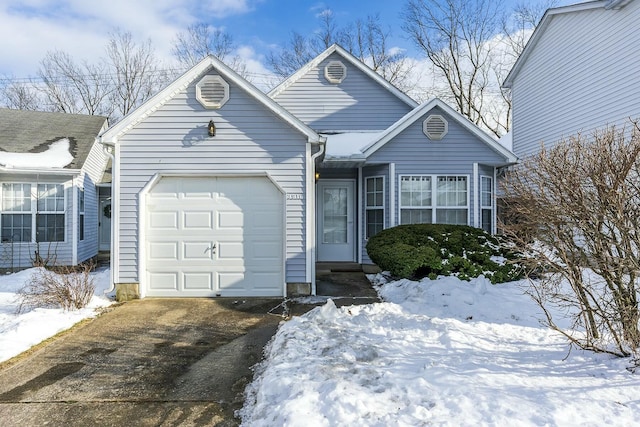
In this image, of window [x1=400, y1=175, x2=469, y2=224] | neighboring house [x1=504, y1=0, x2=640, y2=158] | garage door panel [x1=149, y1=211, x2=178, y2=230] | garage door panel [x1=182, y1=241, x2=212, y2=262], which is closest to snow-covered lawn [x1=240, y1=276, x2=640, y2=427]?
garage door panel [x1=182, y1=241, x2=212, y2=262]

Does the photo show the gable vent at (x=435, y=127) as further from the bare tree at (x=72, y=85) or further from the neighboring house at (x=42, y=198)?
the bare tree at (x=72, y=85)

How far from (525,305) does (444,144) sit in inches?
201

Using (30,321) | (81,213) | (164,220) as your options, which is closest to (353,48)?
(81,213)

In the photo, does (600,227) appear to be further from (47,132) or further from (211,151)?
(47,132)

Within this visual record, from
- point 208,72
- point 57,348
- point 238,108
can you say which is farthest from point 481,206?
point 57,348

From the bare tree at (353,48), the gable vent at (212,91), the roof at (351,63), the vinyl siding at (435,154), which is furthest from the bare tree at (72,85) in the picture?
the vinyl siding at (435,154)

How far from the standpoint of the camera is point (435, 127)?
32.8 feet

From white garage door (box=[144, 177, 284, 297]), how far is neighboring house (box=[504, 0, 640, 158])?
26.9 feet

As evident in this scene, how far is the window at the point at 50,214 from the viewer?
1131cm

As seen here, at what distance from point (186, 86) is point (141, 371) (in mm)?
5491

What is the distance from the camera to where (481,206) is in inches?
408

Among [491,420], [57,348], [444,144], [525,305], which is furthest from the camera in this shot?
[444,144]

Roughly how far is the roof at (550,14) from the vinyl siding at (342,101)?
5859 millimetres

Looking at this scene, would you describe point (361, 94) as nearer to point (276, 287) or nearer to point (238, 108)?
point (238, 108)
